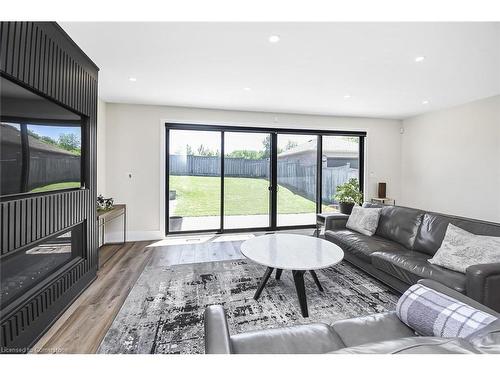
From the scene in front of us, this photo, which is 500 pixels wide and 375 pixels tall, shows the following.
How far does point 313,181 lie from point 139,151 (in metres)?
3.74

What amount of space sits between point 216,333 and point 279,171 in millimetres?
4470

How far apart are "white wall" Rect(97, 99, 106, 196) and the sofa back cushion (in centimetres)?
457

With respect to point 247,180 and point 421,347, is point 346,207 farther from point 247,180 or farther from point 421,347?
point 421,347

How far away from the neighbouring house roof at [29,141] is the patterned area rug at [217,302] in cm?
153

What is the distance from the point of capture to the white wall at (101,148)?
4.12 m

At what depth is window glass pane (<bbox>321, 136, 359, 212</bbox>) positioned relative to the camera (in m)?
5.61

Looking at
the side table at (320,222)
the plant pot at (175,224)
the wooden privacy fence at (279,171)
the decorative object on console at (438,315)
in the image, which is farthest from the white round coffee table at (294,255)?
the plant pot at (175,224)

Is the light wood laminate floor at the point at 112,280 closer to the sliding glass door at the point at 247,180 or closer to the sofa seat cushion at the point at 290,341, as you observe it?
the sliding glass door at the point at 247,180

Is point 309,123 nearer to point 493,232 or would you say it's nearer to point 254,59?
point 254,59

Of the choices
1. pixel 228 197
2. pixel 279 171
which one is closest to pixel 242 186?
pixel 228 197

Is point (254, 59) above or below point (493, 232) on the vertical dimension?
above

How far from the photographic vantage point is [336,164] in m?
5.67

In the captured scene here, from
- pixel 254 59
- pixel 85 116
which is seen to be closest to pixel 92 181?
pixel 85 116
